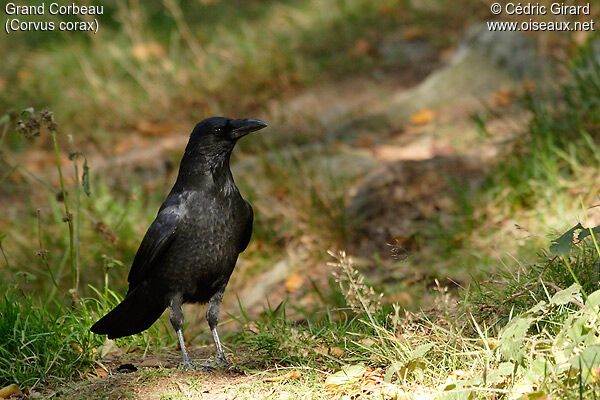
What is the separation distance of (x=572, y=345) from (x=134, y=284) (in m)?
2.05

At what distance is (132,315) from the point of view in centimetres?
309

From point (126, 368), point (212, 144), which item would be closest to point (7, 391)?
point (126, 368)

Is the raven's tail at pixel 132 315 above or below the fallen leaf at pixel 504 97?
below

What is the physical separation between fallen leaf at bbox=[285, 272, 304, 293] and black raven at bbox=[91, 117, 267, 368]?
1.42 metres

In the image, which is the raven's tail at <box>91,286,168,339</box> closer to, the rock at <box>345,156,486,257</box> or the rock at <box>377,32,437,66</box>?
the rock at <box>345,156,486,257</box>

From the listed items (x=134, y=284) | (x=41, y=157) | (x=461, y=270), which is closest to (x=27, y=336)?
(x=134, y=284)

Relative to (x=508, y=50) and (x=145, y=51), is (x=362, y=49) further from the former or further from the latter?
(x=145, y=51)

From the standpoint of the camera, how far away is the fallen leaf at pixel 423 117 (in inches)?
254

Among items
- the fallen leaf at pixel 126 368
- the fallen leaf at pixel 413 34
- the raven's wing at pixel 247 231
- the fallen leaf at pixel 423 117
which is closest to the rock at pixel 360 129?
the fallen leaf at pixel 423 117

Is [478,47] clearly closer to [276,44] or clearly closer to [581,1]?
[581,1]

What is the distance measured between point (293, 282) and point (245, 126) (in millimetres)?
1828

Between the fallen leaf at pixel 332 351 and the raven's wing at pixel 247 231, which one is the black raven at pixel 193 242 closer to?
the raven's wing at pixel 247 231

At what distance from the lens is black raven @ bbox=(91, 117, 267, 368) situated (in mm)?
3035

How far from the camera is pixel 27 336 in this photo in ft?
9.48
